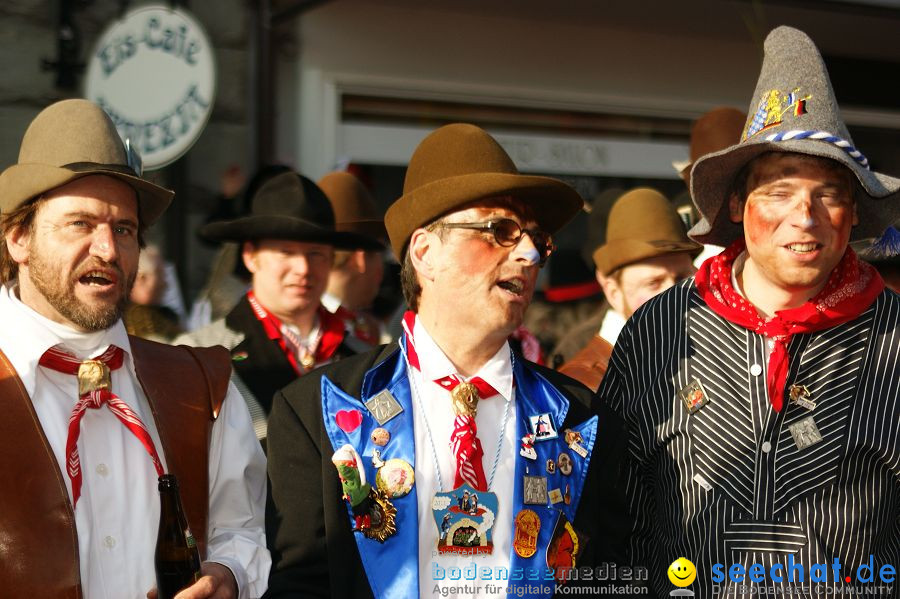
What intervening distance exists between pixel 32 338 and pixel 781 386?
237 centimetres

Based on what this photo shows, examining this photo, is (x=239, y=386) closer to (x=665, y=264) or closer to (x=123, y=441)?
(x=123, y=441)

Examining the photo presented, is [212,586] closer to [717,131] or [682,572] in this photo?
[682,572]

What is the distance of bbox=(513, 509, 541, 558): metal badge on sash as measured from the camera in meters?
3.56

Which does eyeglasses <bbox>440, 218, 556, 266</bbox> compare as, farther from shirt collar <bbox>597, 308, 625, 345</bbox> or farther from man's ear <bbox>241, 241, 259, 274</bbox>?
man's ear <bbox>241, 241, 259, 274</bbox>

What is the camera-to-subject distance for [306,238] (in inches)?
231

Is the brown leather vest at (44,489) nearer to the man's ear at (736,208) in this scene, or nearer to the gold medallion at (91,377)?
the gold medallion at (91,377)

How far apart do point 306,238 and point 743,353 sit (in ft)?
8.13

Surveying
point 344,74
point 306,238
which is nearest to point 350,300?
point 306,238

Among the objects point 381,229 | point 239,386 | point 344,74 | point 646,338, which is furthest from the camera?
point 344,74

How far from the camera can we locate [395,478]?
11.6ft

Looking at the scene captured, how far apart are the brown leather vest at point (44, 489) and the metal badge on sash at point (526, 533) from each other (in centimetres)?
105

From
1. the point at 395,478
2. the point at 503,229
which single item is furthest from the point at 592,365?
the point at 395,478

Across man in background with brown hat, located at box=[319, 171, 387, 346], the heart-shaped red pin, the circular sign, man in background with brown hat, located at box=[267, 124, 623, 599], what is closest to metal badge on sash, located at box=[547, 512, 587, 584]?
man in background with brown hat, located at box=[267, 124, 623, 599]

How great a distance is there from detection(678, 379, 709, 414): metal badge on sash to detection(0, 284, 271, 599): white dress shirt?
4.77 feet
